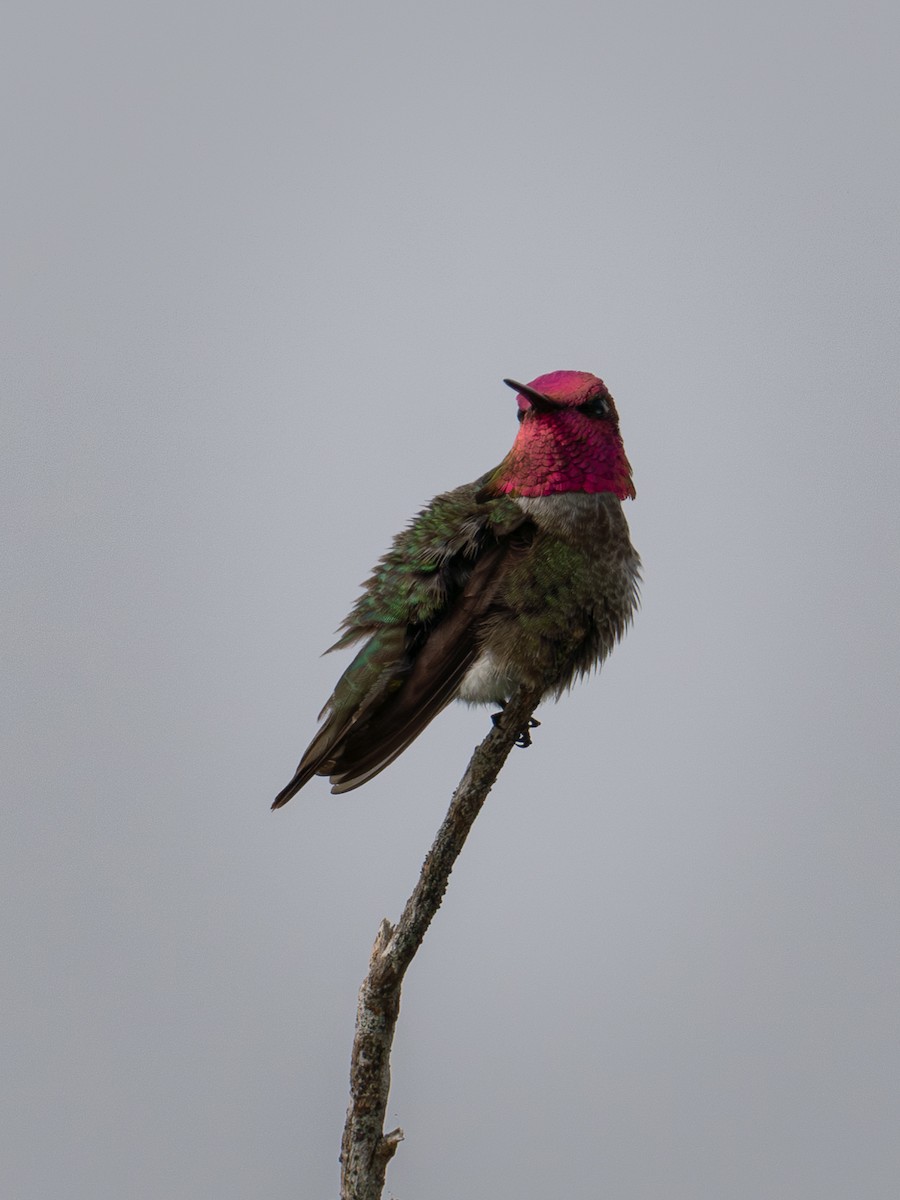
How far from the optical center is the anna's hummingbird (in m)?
4.30

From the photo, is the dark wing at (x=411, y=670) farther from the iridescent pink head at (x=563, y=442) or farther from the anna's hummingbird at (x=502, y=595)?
the iridescent pink head at (x=563, y=442)

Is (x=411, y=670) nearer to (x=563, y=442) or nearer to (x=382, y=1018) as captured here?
(x=563, y=442)

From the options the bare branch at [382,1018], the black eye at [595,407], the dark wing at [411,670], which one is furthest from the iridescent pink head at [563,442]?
the bare branch at [382,1018]

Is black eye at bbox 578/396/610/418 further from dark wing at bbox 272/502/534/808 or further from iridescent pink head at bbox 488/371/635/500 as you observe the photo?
dark wing at bbox 272/502/534/808

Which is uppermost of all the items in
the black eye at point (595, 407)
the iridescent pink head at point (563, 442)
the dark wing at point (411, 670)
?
the black eye at point (595, 407)

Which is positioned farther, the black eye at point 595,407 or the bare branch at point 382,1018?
the black eye at point 595,407

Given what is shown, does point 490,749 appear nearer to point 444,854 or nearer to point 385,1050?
point 444,854

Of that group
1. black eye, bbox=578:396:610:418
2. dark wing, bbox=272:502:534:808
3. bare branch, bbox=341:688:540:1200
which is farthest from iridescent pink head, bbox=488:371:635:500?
bare branch, bbox=341:688:540:1200

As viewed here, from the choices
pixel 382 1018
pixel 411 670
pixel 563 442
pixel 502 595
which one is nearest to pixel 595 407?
pixel 563 442

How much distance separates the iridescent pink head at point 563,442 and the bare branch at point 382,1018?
4.47 feet

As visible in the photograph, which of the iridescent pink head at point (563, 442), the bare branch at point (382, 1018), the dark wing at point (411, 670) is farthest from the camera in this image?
the iridescent pink head at point (563, 442)

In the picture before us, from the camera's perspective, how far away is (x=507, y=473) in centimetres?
463

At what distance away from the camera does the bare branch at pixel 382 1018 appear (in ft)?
11.5

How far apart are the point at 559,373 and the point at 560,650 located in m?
0.99
